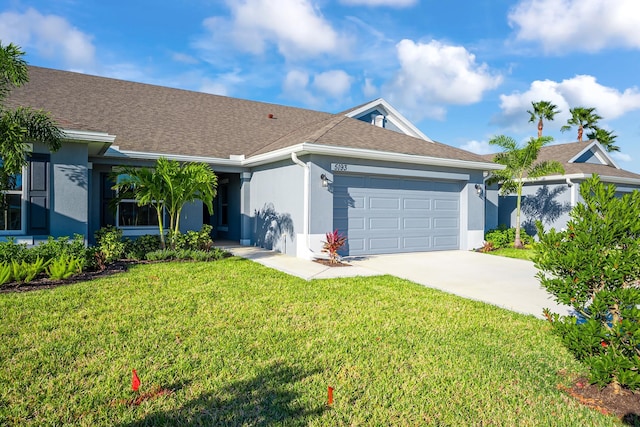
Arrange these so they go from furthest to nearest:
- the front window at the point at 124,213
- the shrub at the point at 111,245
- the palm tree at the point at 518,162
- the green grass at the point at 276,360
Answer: the palm tree at the point at 518,162
the front window at the point at 124,213
the shrub at the point at 111,245
the green grass at the point at 276,360

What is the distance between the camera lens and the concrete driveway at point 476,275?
270 inches

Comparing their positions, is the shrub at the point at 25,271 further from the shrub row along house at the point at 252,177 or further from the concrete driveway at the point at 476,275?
the concrete driveway at the point at 476,275

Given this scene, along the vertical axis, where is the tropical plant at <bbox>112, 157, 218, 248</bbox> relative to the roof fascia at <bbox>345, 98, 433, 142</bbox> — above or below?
below

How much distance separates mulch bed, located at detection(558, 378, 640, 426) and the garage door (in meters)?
8.23

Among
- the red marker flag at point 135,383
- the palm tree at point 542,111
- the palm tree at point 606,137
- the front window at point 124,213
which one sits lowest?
the red marker flag at point 135,383

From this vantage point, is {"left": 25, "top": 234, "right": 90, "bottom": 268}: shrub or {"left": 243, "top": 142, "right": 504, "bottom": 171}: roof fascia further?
Result: {"left": 243, "top": 142, "right": 504, "bottom": 171}: roof fascia

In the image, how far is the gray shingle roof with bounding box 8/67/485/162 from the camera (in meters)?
12.6

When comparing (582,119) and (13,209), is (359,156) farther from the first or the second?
(582,119)

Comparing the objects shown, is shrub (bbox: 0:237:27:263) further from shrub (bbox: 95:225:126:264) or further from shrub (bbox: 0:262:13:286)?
shrub (bbox: 95:225:126:264)

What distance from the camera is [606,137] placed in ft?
88.8

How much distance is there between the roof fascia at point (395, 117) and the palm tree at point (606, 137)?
17110 mm

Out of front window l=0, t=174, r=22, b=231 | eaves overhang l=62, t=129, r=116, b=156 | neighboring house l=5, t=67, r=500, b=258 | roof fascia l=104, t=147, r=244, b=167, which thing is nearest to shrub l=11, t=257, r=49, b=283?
neighboring house l=5, t=67, r=500, b=258

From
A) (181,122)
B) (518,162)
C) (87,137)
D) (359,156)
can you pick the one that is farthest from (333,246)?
(518,162)

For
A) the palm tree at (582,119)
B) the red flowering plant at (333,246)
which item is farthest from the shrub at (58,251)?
the palm tree at (582,119)
